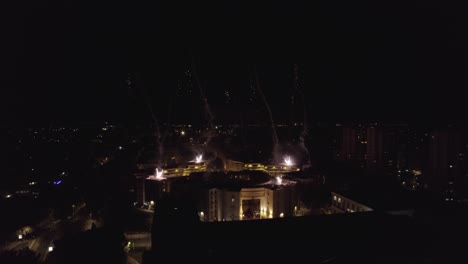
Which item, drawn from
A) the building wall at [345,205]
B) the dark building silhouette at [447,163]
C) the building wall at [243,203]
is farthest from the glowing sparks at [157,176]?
the dark building silhouette at [447,163]

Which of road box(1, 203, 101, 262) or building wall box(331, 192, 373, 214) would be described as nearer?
road box(1, 203, 101, 262)

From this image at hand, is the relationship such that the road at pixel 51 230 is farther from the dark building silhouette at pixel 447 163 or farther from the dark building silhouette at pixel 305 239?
the dark building silhouette at pixel 447 163

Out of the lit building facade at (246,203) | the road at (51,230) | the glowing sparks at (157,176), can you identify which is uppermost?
the glowing sparks at (157,176)

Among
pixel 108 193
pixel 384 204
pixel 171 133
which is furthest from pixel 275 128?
pixel 384 204

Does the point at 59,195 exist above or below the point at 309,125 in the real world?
below

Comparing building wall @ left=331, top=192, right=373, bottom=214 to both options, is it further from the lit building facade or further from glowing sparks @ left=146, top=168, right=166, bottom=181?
glowing sparks @ left=146, top=168, right=166, bottom=181

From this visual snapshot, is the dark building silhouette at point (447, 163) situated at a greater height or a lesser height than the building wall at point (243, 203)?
greater

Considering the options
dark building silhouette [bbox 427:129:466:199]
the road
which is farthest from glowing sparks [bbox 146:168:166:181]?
dark building silhouette [bbox 427:129:466:199]

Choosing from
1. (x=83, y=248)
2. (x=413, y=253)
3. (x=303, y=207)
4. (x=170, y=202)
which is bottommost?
(x=303, y=207)

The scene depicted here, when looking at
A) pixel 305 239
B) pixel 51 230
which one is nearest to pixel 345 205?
pixel 305 239

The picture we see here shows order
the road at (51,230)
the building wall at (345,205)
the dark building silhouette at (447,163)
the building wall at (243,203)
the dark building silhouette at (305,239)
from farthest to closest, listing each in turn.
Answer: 1. the dark building silhouette at (447,163)
2. the building wall at (243,203)
3. the building wall at (345,205)
4. the road at (51,230)
5. the dark building silhouette at (305,239)

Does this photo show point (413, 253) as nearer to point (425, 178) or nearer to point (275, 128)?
point (425, 178)
